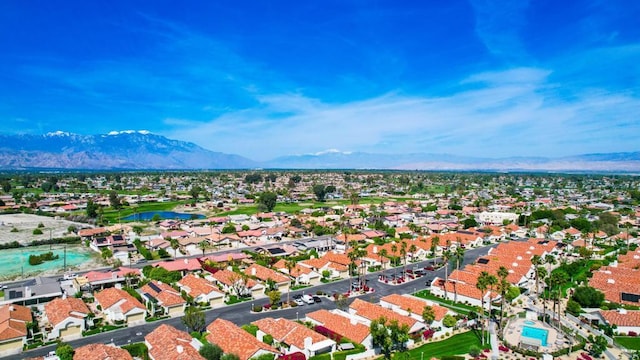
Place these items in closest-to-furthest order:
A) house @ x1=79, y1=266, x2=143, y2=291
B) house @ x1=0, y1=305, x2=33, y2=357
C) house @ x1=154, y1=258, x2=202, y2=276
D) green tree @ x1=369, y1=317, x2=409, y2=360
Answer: green tree @ x1=369, y1=317, x2=409, y2=360 → house @ x1=0, y1=305, x2=33, y2=357 → house @ x1=79, y1=266, x2=143, y2=291 → house @ x1=154, y1=258, x2=202, y2=276

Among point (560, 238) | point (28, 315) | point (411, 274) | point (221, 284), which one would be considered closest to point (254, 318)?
point (221, 284)

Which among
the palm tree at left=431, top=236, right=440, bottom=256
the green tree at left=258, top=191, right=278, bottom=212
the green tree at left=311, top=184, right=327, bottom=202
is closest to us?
the palm tree at left=431, top=236, right=440, bottom=256

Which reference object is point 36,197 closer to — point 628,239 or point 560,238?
point 560,238

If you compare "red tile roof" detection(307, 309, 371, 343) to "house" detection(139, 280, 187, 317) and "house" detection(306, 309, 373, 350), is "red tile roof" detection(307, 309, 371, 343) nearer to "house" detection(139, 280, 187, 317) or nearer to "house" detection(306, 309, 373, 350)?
"house" detection(306, 309, 373, 350)

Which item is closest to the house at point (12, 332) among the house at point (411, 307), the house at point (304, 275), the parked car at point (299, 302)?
the parked car at point (299, 302)

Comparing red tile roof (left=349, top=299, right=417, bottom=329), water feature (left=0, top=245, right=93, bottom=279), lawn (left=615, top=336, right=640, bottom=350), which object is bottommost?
lawn (left=615, top=336, right=640, bottom=350)

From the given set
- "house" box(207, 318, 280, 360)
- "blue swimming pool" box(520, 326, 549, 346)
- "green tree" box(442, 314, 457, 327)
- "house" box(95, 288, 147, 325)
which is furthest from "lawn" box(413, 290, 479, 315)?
"house" box(95, 288, 147, 325)

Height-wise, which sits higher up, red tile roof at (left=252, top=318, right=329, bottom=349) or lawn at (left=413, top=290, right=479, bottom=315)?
red tile roof at (left=252, top=318, right=329, bottom=349)
